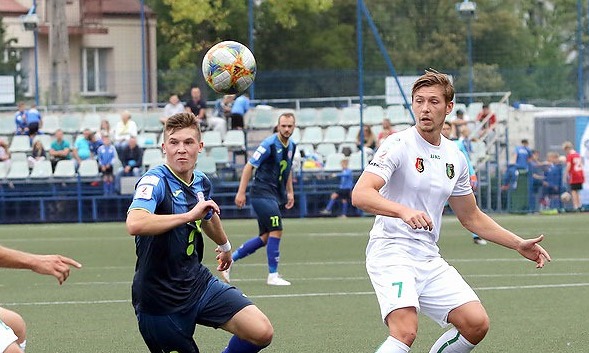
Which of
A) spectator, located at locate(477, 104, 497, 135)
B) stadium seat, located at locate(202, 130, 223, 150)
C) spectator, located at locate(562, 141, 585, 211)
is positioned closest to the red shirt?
spectator, located at locate(562, 141, 585, 211)

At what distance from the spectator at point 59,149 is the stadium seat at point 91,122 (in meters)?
1.45

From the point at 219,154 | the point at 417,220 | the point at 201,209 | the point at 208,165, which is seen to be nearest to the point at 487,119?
the point at 219,154

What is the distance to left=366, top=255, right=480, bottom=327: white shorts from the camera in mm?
6688

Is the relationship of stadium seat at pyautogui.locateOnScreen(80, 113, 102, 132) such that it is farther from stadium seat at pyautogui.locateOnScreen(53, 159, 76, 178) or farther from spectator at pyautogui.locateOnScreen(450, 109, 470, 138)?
spectator at pyautogui.locateOnScreen(450, 109, 470, 138)

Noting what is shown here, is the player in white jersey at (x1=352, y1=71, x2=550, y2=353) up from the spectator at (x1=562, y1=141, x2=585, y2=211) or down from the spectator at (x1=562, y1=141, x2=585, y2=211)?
up

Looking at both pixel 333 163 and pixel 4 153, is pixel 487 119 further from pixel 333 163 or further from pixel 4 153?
pixel 4 153

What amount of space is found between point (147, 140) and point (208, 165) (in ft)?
5.95

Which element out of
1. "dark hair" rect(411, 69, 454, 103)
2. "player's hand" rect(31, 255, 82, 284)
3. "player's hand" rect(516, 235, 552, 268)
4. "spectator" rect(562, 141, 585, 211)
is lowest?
"spectator" rect(562, 141, 585, 211)

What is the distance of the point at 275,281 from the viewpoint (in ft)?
43.2

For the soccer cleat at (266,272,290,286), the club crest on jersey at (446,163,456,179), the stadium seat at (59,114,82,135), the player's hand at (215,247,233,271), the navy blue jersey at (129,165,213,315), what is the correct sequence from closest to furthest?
the navy blue jersey at (129,165,213,315), the club crest on jersey at (446,163,456,179), the player's hand at (215,247,233,271), the soccer cleat at (266,272,290,286), the stadium seat at (59,114,82,135)

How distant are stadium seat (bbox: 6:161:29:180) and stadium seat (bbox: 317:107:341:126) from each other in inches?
235

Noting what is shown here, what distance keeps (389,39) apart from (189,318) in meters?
27.5

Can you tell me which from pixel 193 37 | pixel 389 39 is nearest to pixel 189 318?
pixel 389 39

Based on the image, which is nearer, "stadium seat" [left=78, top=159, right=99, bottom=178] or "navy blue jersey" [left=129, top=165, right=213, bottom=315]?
"navy blue jersey" [left=129, top=165, right=213, bottom=315]
